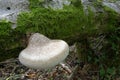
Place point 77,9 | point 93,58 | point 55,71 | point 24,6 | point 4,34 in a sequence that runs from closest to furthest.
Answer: point 4,34
point 24,6
point 77,9
point 93,58
point 55,71

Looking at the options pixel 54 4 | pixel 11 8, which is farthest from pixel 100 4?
pixel 11 8

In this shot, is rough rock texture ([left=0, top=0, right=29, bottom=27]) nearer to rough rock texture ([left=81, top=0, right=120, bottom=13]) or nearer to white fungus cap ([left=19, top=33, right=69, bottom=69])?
white fungus cap ([left=19, top=33, right=69, bottom=69])

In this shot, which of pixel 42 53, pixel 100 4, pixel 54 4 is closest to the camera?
pixel 42 53

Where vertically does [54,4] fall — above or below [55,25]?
above

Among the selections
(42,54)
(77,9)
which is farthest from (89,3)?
(42,54)

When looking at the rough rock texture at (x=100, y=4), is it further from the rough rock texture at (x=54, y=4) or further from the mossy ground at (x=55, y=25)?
the rough rock texture at (x=54, y=4)

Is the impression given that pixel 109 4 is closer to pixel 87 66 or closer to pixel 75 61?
pixel 87 66

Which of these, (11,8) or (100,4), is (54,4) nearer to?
(11,8)
